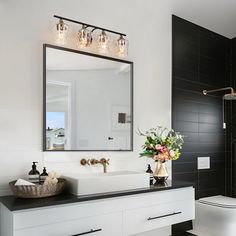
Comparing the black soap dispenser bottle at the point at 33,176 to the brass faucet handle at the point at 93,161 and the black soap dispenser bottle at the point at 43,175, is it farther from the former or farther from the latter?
the brass faucet handle at the point at 93,161

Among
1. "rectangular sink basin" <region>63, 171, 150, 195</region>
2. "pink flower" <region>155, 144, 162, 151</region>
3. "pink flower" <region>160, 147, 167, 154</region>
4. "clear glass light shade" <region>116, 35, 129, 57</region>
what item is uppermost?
"clear glass light shade" <region>116, 35, 129, 57</region>

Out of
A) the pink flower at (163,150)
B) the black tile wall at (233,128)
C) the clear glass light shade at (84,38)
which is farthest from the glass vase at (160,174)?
the black tile wall at (233,128)

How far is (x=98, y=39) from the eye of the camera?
93.5 inches

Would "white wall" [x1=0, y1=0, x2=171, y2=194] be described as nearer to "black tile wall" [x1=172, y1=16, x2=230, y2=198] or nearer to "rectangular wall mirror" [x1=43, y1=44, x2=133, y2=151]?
"rectangular wall mirror" [x1=43, y1=44, x2=133, y2=151]

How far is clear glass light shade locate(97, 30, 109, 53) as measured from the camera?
232 cm

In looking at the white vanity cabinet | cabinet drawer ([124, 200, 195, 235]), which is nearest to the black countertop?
the white vanity cabinet

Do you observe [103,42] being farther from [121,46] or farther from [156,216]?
[156,216]

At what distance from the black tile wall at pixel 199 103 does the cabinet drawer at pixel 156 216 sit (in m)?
0.65

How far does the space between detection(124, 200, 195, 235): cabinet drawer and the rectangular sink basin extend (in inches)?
7.1

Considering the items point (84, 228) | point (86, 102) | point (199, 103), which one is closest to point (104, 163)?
point (86, 102)

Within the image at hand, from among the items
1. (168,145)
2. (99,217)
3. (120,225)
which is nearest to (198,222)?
(168,145)

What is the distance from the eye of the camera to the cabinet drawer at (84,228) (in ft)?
5.14

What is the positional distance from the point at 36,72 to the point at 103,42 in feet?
2.04

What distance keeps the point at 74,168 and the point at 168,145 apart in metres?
0.80
